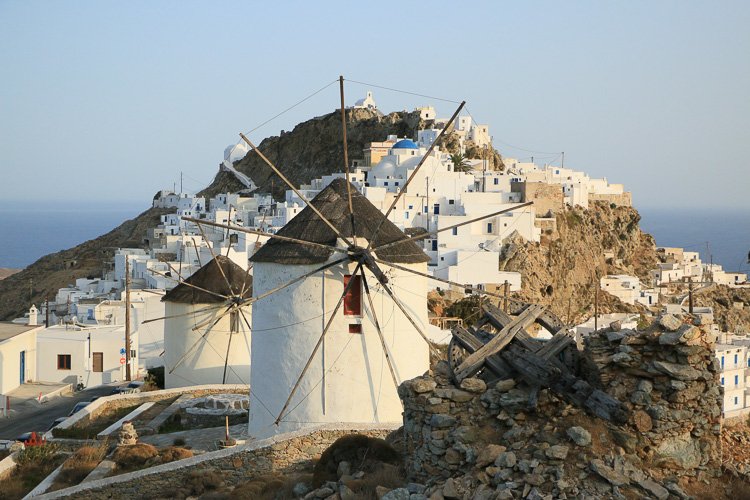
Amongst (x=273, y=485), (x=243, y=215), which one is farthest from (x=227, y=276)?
(x=243, y=215)

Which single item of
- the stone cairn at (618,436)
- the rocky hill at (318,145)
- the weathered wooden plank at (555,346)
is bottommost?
the stone cairn at (618,436)

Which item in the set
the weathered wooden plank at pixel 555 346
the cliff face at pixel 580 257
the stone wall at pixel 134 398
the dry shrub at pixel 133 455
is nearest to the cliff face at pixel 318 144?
the cliff face at pixel 580 257

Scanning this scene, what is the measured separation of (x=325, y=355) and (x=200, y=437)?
3.34 meters

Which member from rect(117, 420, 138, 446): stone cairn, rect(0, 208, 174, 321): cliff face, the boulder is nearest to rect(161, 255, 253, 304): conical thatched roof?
rect(117, 420, 138, 446): stone cairn

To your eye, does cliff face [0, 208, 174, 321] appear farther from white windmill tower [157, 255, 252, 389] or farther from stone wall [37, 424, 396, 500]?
stone wall [37, 424, 396, 500]

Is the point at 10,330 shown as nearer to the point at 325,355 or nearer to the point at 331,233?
the point at 331,233

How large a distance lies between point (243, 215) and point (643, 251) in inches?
1432

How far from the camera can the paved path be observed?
15.1 meters

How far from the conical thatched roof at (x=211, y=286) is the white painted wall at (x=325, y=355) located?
834 centimetres

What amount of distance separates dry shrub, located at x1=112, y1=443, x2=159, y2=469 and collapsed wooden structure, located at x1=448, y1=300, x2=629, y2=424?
21.1 ft

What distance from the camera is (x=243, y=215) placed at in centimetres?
6844

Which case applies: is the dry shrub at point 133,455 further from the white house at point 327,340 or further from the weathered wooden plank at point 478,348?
the weathered wooden plank at point 478,348

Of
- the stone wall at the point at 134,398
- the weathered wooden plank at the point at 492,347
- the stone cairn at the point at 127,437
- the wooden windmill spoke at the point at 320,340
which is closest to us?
the weathered wooden plank at the point at 492,347

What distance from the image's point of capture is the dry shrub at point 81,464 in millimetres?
13258
